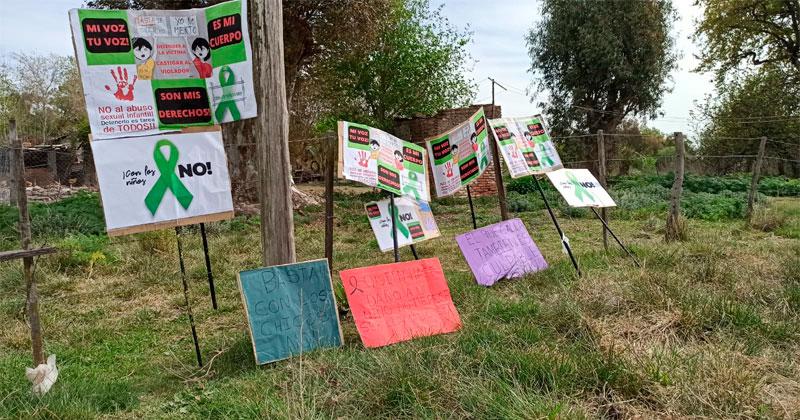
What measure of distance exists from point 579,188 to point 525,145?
2.47ft

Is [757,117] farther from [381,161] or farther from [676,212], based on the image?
[381,161]

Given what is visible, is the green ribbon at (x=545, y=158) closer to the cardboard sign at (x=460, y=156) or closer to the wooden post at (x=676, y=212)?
the cardboard sign at (x=460, y=156)

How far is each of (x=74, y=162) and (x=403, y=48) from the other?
1495 cm

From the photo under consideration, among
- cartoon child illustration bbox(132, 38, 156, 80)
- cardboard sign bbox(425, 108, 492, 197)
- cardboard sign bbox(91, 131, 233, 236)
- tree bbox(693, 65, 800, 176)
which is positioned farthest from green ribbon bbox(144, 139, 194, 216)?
tree bbox(693, 65, 800, 176)

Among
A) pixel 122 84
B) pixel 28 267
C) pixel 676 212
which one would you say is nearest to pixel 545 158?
pixel 676 212

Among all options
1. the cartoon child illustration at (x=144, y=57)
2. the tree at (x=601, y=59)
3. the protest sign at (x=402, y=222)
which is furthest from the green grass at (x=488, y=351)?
the tree at (x=601, y=59)

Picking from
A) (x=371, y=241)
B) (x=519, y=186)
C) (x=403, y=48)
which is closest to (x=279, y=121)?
(x=371, y=241)

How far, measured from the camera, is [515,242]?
577 cm

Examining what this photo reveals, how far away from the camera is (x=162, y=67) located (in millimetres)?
3785

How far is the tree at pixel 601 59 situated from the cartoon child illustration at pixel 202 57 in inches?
696

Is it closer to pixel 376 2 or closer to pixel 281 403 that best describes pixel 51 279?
pixel 281 403

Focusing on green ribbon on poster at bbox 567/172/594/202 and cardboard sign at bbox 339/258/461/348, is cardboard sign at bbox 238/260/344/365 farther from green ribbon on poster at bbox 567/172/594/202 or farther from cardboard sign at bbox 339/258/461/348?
green ribbon on poster at bbox 567/172/594/202

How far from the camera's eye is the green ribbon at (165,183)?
12.1 feet

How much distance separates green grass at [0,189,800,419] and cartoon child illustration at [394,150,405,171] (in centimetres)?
129
